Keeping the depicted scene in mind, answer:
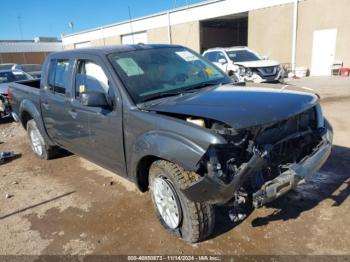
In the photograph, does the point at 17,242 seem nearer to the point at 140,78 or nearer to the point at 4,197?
the point at 4,197

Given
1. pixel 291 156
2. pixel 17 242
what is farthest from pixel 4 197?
pixel 291 156

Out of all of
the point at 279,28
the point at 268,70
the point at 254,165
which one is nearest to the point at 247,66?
the point at 268,70

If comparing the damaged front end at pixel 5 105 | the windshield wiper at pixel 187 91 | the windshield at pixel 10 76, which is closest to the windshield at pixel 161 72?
the windshield wiper at pixel 187 91

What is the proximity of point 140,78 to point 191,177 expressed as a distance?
1.36 meters

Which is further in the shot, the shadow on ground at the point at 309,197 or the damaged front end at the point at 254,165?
the shadow on ground at the point at 309,197

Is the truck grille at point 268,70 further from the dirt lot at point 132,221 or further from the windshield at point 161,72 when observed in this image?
the windshield at point 161,72

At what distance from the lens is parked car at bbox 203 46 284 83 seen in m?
12.4

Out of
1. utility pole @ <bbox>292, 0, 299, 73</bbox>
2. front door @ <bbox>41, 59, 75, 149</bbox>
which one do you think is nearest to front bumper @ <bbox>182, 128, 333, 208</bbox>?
front door @ <bbox>41, 59, 75, 149</bbox>

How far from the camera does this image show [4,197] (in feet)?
15.1

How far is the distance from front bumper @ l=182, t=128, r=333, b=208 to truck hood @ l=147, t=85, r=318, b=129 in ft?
1.14

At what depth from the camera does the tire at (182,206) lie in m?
2.88

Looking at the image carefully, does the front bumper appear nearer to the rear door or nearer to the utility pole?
the rear door

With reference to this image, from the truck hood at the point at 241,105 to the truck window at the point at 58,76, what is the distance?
1834 millimetres

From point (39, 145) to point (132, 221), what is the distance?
327 cm
